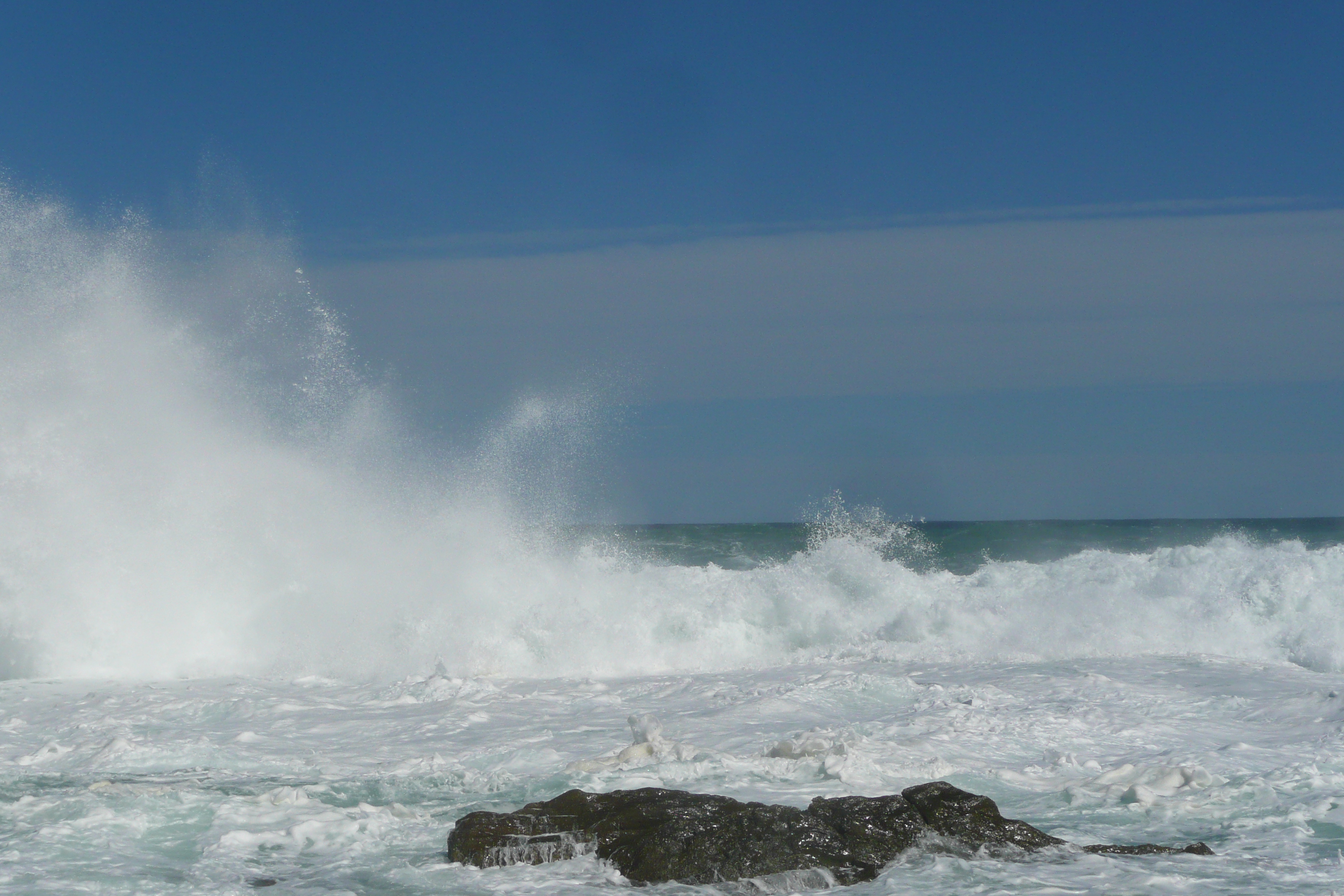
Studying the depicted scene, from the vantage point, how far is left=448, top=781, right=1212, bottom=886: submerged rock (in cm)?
600

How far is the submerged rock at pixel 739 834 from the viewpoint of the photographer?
19.7 feet

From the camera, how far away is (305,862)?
21.5ft

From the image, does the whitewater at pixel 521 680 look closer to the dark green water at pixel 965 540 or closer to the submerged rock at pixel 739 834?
the submerged rock at pixel 739 834

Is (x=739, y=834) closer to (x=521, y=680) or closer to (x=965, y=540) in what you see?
(x=521, y=680)

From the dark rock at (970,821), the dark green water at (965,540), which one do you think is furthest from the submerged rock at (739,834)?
the dark green water at (965,540)

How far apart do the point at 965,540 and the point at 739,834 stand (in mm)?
50165

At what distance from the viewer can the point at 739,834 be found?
615cm

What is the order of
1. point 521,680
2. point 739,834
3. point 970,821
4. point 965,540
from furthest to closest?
point 965,540
point 521,680
point 970,821
point 739,834

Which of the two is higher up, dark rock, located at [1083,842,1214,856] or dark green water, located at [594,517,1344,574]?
dark green water, located at [594,517,1344,574]

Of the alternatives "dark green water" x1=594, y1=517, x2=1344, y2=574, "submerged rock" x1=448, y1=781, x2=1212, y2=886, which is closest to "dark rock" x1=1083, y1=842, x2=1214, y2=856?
"submerged rock" x1=448, y1=781, x2=1212, y2=886

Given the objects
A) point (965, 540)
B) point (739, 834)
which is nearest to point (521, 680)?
point (739, 834)

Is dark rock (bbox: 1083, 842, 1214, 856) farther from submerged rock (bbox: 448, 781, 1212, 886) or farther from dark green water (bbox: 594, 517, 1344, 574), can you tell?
dark green water (bbox: 594, 517, 1344, 574)

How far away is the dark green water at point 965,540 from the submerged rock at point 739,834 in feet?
106

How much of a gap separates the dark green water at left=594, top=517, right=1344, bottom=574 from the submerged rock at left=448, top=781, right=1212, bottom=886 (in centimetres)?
3216
